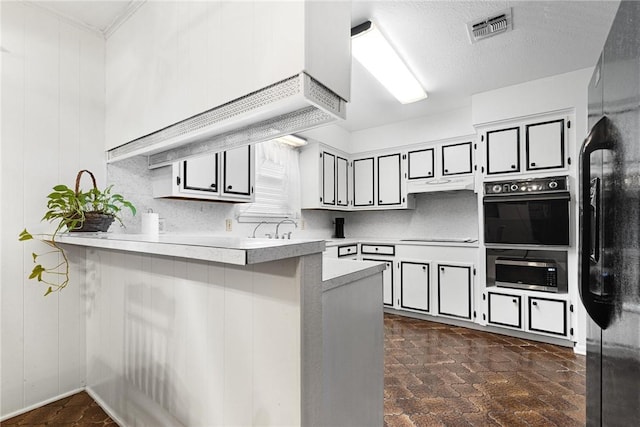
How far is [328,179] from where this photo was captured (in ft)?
14.3

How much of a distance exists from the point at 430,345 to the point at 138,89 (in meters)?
3.34

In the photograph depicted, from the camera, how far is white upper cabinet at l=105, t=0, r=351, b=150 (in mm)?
1189

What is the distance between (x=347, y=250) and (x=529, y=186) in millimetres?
2231

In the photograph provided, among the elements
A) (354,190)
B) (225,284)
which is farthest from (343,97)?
(354,190)

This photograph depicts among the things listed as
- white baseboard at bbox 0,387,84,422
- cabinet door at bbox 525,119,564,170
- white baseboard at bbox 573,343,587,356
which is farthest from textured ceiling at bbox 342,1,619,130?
white baseboard at bbox 0,387,84,422

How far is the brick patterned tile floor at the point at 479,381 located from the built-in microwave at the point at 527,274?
1.93 ft

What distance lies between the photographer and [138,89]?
1934 millimetres

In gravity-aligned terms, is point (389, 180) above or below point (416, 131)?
below

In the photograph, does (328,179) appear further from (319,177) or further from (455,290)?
(455,290)

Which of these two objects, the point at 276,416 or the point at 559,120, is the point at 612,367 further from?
the point at 559,120

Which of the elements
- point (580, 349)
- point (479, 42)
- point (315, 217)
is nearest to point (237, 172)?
point (315, 217)

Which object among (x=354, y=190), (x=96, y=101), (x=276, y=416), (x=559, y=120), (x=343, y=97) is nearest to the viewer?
(x=276, y=416)

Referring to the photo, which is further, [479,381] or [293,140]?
[293,140]

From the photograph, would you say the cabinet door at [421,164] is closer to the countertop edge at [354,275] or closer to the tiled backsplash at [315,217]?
the tiled backsplash at [315,217]
